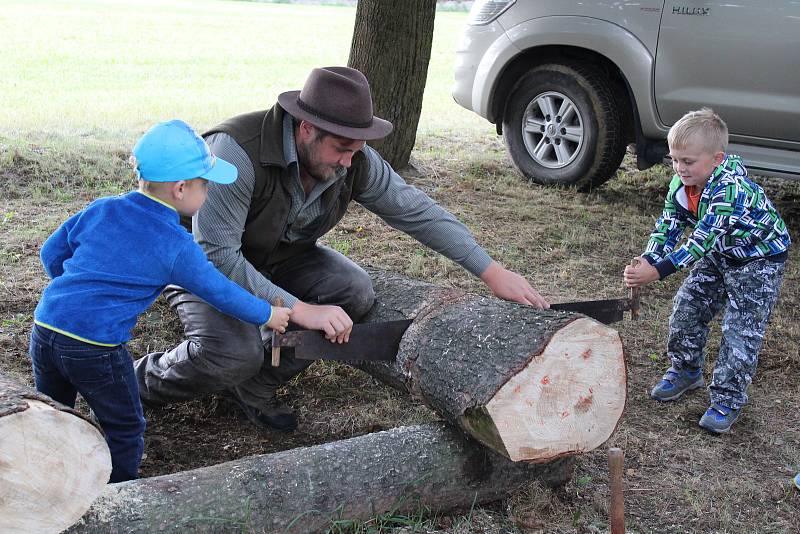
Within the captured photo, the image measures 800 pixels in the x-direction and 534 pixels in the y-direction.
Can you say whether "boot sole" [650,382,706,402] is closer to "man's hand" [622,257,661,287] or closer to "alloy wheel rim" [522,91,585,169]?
"man's hand" [622,257,661,287]

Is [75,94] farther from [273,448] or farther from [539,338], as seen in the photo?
[539,338]

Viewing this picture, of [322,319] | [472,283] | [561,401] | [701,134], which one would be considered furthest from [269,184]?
[472,283]

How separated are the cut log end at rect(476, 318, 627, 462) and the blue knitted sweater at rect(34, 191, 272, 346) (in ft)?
3.56

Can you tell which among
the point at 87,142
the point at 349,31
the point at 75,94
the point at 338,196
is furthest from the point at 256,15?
the point at 338,196

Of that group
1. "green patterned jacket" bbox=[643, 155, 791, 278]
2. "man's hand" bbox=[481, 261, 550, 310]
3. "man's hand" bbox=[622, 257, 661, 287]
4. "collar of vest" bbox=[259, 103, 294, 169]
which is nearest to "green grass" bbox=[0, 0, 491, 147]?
"collar of vest" bbox=[259, 103, 294, 169]

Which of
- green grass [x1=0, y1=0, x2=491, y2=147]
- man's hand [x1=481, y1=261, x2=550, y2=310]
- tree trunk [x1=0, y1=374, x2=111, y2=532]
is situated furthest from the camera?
green grass [x1=0, y1=0, x2=491, y2=147]

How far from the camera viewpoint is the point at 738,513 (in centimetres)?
330

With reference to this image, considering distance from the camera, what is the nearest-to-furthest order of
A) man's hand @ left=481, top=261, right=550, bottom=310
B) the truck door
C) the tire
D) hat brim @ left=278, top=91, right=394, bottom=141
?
hat brim @ left=278, top=91, right=394, bottom=141
man's hand @ left=481, top=261, right=550, bottom=310
the truck door
the tire

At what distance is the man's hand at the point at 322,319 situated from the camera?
3.20 metres

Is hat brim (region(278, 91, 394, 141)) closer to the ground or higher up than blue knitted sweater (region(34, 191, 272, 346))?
higher up

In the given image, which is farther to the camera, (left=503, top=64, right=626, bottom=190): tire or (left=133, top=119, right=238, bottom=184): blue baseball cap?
(left=503, top=64, right=626, bottom=190): tire

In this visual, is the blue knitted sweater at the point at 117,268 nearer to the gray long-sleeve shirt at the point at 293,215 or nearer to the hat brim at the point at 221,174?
the hat brim at the point at 221,174

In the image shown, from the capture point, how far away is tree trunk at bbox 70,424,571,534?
8.57 feet

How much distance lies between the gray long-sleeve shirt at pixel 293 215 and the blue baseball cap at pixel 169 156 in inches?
18.5
